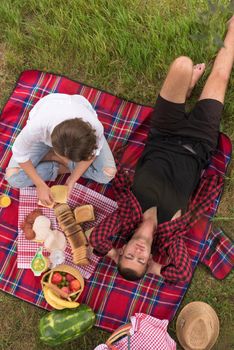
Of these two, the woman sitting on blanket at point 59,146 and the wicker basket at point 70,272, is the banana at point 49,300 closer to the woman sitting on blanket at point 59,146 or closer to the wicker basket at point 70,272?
the wicker basket at point 70,272

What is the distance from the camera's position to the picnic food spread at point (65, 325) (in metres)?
3.86

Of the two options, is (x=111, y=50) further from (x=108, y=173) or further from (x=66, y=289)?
(x=66, y=289)

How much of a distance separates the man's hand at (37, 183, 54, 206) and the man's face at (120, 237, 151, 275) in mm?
930

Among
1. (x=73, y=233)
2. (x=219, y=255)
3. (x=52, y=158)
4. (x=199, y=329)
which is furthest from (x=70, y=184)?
(x=199, y=329)

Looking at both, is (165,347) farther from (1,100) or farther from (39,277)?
(1,100)

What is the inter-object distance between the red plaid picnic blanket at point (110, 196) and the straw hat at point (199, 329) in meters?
0.18

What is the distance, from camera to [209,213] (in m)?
4.19

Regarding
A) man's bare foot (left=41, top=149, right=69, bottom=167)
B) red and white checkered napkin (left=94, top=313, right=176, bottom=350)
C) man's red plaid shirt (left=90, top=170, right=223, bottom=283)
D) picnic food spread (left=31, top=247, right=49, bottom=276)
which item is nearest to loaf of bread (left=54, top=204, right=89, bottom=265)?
man's red plaid shirt (left=90, top=170, right=223, bottom=283)

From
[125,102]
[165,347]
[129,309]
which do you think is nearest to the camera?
[165,347]

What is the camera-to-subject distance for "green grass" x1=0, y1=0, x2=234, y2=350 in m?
4.15

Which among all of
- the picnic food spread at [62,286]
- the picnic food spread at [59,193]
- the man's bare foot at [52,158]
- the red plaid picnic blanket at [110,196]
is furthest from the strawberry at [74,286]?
the man's bare foot at [52,158]

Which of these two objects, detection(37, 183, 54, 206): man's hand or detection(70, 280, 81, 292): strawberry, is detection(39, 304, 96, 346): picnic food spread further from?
detection(37, 183, 54, 206): man's hand

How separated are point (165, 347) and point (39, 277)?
1.39 meters

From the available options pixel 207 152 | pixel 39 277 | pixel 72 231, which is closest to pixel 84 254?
pixel 72 231
